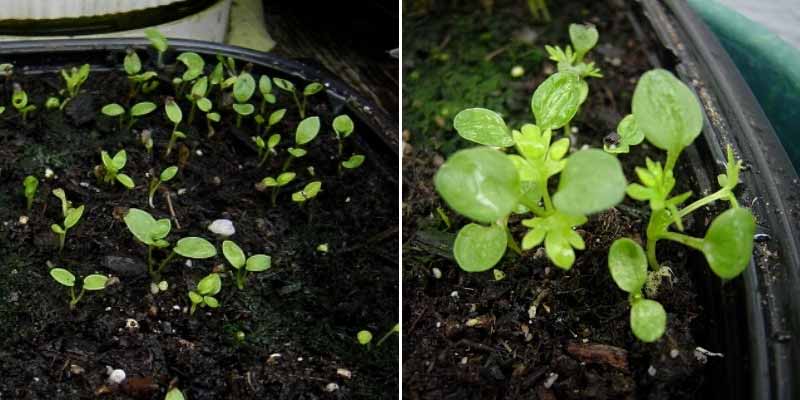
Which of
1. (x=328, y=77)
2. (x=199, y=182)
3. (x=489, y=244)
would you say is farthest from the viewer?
(x=328, y=77)

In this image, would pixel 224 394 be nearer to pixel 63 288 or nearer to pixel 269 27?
pixel 63 288

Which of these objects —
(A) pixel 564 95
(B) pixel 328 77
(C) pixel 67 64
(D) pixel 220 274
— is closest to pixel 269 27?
(B) pixel 328 77

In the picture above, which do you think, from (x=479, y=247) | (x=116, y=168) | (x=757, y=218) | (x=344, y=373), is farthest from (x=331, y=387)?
(x=757, y=218)

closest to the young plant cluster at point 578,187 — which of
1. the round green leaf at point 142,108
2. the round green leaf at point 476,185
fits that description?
the round green leaf at point 476,185

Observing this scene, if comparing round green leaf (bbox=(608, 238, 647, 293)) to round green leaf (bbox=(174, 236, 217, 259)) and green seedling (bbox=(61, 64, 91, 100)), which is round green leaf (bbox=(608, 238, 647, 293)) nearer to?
round green leaf (bbox=(174, 236, 217, 259))

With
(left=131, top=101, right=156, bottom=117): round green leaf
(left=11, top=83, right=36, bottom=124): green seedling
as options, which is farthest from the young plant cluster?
(left=11, top=83, right=36, bottom=124): green seedling
